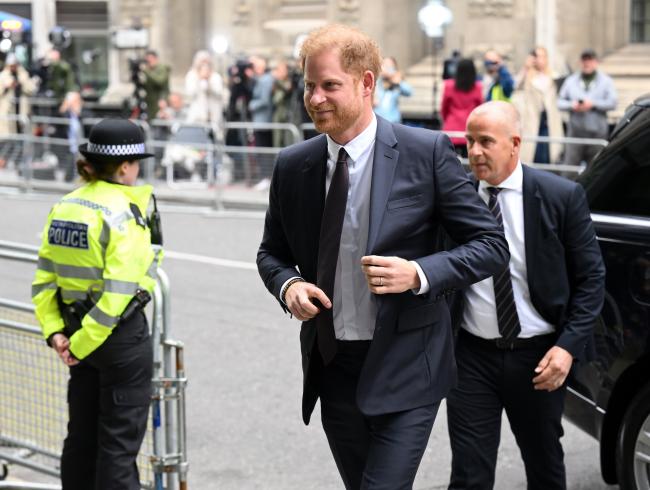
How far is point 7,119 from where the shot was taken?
22484mm

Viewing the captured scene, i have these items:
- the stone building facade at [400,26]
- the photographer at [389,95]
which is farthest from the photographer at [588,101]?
the stone building facade at [400,26]

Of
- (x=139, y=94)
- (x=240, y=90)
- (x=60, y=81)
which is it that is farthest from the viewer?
(x=60, y=81)

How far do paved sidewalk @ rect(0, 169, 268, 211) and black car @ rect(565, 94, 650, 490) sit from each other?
12.1m

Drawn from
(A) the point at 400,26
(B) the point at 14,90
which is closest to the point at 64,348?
(A) the point at 400,26

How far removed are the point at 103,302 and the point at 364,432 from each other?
1448 millimetres

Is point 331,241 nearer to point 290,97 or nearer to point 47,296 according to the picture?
point 47,296

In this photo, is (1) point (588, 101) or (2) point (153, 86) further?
(2) point (153, 86)

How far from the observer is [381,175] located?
4.30 meters

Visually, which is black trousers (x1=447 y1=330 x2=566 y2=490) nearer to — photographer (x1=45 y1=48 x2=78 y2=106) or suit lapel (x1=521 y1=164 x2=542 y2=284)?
suit lapel (x1=521 y1=164 x2=542 y2=284)

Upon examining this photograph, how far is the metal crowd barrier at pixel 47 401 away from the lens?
19.6 ft

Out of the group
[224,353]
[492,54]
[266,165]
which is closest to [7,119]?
[266,165]

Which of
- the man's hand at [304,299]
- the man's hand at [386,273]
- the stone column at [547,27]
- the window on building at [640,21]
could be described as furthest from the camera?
the window on building at [640,21]

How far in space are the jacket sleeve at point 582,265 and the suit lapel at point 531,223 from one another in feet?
0.39

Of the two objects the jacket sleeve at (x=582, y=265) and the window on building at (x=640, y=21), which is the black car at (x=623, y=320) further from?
the window on building at (x=640, y=21)
